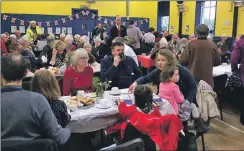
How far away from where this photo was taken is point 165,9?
12.7 metres

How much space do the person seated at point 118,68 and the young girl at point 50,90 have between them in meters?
1.40

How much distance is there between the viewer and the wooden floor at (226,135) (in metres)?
3.19

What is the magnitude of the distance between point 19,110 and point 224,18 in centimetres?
899

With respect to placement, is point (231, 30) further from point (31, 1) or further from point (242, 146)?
point (31, 1)

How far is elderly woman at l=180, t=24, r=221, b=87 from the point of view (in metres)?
3.57

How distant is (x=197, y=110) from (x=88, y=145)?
1.19 metres

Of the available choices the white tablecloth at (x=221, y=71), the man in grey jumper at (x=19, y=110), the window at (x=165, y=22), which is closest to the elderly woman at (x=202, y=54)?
the white tablecloth at (x=221, y=71)

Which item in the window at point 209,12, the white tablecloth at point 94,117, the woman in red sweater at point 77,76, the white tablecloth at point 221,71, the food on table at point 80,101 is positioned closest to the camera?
the white tablecloth at point 94,117

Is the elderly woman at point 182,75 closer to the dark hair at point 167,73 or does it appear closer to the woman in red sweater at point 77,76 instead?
the dark hair at point 167,73

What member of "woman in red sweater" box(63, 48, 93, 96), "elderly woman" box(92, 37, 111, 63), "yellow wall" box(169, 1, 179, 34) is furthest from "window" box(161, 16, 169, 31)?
"woman in red sweater" box(63, 48, 93, 96)

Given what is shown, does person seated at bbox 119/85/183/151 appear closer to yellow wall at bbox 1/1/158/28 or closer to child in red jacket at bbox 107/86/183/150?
child in red jacket at bbox 107/86/183/150

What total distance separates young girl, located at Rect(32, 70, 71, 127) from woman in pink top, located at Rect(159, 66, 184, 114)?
108 cm

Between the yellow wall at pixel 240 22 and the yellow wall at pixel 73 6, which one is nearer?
the yellow wall at pixel 240 22

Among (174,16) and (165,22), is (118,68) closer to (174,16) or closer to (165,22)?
(174,16)
